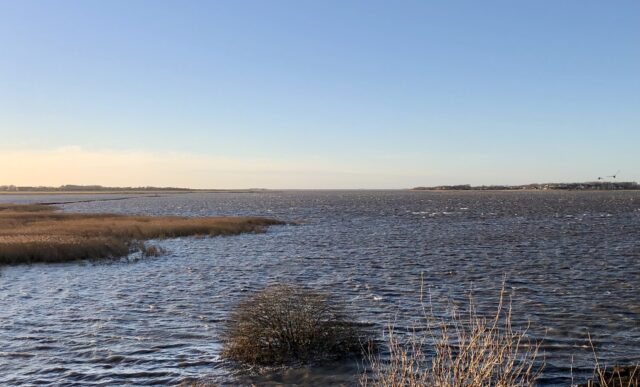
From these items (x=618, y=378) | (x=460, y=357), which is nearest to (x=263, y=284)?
(x=618, y=378)

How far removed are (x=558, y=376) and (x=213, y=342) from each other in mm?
9096

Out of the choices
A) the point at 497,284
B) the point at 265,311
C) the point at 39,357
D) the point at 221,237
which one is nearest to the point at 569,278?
the point at 497,284

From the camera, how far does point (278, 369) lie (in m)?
13.9

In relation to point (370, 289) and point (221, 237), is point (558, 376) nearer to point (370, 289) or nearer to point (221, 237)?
point (370, 289)

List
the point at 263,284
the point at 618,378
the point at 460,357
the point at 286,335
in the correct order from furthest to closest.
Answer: the point at 263,284 < the point at 286,335 < the point at 618,378 < the point at 460,357

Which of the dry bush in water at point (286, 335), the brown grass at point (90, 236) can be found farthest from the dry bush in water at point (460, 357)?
the brown grass at point (90, 236)

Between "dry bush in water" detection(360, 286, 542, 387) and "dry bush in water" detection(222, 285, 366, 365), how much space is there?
4.25 feet

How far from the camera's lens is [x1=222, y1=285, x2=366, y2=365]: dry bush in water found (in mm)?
14445

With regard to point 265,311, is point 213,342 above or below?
below

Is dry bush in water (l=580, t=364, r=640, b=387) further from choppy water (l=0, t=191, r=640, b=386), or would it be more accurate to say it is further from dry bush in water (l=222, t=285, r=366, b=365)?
dry bush in water (l=222, t=285, r=366, b=365)

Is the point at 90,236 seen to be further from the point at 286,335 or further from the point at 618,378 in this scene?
the point at 618,378

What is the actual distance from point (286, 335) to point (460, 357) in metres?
7.96

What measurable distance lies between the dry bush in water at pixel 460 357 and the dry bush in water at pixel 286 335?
129cm

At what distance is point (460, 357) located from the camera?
7137 mm
